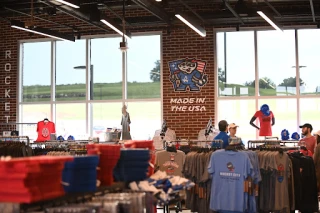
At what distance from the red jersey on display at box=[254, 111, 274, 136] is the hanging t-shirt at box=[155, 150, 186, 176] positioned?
407 centimetres

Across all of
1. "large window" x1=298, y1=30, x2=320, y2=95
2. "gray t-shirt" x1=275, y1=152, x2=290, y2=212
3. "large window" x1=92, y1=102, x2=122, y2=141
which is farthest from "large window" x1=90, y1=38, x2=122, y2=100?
"gray t-shirt" x1=275, y1=152, x2=290, y2=212

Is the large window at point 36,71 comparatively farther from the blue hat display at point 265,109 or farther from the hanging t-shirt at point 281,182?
the hanging t-shirt at point 281,182

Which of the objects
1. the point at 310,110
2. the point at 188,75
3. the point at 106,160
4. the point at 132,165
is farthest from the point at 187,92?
the point at 106,160

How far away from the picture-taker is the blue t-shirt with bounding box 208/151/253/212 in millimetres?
7566

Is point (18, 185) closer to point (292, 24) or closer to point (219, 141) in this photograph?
point (219, 141)

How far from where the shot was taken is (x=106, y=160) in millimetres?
4211

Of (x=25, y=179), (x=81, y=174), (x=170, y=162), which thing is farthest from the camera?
(x=170, y=162)

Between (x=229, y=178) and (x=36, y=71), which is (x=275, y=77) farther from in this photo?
(x=36, y=71)

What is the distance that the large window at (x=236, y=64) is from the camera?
45.7ft

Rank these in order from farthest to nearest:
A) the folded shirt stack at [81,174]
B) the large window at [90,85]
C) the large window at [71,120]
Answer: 1. the large window at [71,120]
2. the large window at [90,85]
3. the folded shirt stack at [81,174]

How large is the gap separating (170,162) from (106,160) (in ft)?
16.4

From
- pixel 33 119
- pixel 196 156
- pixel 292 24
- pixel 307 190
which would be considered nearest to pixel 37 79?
pixel 33 119

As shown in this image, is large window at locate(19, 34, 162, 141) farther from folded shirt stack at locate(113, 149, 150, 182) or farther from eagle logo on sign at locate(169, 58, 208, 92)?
folded shirt stack at locate(113, 149, 150, 182)

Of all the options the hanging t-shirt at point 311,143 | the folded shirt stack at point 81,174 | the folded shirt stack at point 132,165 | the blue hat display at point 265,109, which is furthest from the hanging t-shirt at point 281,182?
the folded shirt stack at point 81,174
